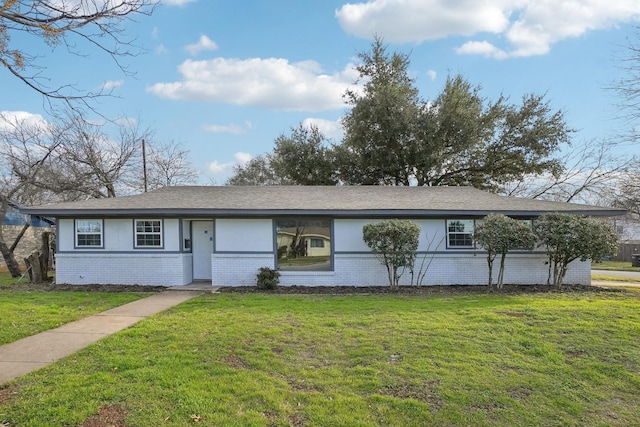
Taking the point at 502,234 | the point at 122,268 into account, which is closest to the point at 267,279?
the point at 122,268

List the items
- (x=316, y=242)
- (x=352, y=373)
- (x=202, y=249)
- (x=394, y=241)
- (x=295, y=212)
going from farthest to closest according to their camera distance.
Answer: (x=202, y=249) → (x=316, y=242) → (x=295, y=212) → (x=394, y=241) → (x=352, y=373)

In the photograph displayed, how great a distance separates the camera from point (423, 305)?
8812 mm

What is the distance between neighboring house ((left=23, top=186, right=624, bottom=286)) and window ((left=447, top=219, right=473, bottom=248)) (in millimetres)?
32

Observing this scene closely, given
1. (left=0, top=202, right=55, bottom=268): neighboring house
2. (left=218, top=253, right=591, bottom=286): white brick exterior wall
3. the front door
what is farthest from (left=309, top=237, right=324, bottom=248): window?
(left=0, top=202, right=55, bottom=268): neighboring house

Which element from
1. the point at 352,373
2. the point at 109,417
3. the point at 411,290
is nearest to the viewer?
the point at 109,417

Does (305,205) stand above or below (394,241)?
above

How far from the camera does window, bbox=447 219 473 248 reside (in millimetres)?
12289

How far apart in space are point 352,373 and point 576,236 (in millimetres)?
8823

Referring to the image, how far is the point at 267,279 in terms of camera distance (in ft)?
37.9

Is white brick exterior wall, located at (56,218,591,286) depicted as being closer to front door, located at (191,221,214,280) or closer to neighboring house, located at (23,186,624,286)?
neighboring house, located at (23,186,624,286)

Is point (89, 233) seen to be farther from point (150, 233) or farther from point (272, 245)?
point (272, 245)

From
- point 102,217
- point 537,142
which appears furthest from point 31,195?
point 537,142

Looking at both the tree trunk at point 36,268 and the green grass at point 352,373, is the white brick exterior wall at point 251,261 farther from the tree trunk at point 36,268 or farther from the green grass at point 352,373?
the green grass at point 352,373

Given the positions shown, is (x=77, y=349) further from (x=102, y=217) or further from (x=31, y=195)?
(x=31, y=195)
